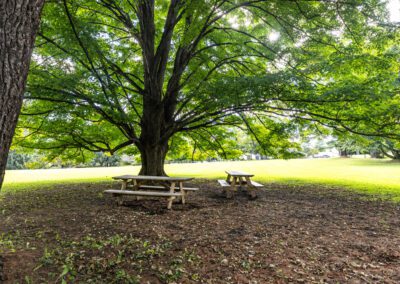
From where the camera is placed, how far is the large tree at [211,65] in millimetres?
6602

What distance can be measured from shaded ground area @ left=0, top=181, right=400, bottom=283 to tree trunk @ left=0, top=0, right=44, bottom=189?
180 cm

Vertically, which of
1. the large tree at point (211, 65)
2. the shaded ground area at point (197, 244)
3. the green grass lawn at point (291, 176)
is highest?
the large tree at point (211, 65)

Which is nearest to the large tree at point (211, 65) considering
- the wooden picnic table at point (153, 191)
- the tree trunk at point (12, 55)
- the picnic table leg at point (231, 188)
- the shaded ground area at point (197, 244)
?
the wooden picnic table at point (153, 191)

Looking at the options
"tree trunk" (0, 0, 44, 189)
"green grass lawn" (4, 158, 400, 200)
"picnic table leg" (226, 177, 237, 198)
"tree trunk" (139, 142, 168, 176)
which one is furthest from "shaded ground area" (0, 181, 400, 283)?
"green grass lawn" (4, 158, 400, 200)

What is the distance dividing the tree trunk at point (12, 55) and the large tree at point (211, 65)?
11.1 feet

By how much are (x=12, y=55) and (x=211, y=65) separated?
8694mm

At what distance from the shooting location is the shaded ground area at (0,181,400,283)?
319 centimetres

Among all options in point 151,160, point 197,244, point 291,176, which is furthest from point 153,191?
point 291,176

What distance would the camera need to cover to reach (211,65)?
10.3 metres

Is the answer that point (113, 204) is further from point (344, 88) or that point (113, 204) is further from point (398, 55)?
point (398, 55)

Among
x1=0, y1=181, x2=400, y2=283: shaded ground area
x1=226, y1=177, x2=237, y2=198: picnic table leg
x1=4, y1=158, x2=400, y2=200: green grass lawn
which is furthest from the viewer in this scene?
x1=4, y1=158, x2=400, y2=200: green grass lawn

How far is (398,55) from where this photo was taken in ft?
22.8

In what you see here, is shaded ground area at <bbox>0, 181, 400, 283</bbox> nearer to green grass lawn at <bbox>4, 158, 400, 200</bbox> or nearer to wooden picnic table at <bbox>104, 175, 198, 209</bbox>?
wooden picnic table at <bbox>104, 175, 198, 209</bbox>

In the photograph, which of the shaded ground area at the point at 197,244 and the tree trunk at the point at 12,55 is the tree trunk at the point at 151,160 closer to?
the shaded ground area at the point at 197,244
